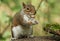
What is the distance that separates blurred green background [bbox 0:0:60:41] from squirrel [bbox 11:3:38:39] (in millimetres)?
776

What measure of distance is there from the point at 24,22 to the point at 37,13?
0.97 m

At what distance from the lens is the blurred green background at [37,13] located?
113 inches

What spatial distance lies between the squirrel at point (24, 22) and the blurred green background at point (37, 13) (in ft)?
2.55

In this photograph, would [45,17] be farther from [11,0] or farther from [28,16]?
[28,16]

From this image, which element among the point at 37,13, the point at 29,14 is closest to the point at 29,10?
the point at 29,14

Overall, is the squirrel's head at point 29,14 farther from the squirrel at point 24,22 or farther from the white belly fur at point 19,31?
the white belly fur at point 19,31

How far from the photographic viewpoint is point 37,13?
9.60 feet

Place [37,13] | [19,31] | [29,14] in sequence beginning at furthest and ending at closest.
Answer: [37,13] < [19,31] < [29,14]

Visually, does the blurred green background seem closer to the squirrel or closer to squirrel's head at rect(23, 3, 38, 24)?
the squirrel

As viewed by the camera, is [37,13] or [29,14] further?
[37,13]

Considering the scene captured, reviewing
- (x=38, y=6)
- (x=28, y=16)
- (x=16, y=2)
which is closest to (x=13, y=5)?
(x=16, y=2)

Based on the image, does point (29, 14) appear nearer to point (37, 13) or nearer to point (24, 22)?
point (24, 22)

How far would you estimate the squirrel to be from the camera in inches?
75.5

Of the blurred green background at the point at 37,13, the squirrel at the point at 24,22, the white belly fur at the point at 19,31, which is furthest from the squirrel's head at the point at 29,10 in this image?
the blurred green background at the point at 37,13
